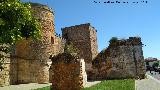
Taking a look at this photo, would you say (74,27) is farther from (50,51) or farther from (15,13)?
(15,13)

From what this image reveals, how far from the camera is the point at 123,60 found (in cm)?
3103

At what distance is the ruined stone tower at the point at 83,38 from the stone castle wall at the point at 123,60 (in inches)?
96.8

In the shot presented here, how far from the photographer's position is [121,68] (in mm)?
30953

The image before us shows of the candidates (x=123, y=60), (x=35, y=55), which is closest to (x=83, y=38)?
(x=123, y=60)

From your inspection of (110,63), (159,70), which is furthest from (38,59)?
(159,70)

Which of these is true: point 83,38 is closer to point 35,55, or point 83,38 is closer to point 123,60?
point 123,60

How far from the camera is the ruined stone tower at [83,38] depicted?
111 ft

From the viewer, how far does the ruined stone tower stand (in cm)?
3384

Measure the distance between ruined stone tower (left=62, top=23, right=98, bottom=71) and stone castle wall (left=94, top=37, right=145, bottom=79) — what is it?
2458mm

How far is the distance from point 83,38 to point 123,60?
5702mm

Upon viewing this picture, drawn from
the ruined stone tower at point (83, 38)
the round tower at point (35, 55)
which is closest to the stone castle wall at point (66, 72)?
the round tower at point (35, 55)

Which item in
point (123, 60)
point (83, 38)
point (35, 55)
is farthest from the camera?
point (83, 38)

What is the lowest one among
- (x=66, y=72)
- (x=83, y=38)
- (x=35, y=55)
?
(x=66, y=72)

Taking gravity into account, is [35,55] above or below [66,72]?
above
